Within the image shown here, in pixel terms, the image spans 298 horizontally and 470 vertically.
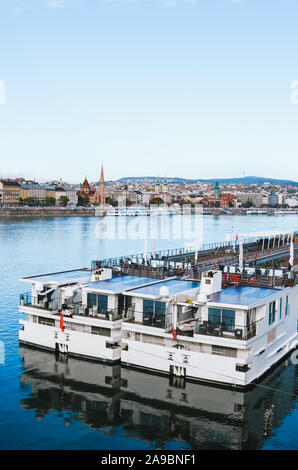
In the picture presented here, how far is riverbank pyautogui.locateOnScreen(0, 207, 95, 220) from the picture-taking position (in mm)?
120863

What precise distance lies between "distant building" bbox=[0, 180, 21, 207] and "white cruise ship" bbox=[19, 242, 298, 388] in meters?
137

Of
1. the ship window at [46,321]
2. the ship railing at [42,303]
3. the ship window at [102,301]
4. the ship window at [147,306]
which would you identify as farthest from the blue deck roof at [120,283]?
the ship window at [46,321]

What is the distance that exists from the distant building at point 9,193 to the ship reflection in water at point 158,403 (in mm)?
139918

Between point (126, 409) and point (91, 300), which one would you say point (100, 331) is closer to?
point (91, 300)

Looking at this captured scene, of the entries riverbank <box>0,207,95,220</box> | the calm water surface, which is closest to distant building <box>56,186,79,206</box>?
riverbank <box>0,207,95,220</box>

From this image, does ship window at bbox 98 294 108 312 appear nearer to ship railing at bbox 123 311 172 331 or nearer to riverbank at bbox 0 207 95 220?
ship railing at bbox 123 311 172 331

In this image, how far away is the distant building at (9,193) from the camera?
152650mm

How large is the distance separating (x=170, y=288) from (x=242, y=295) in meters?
2.44

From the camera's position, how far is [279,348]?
17.5 m
